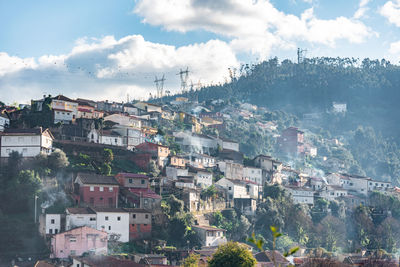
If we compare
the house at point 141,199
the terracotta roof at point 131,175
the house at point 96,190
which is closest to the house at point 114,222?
the house at point 96,190

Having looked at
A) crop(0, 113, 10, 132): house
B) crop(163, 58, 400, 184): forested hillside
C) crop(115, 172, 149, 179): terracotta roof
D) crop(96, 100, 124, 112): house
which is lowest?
crop(115, 172, 149, 179): terracotta roof

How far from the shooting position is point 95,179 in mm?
61969

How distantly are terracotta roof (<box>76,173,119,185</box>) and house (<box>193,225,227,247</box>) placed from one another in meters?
10.2

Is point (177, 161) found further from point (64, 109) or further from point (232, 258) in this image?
point (232, 258)

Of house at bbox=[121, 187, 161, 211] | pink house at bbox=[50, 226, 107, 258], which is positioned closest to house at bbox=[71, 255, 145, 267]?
pink house at bbox=[50, 226, 107, 258]

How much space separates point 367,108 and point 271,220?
11511cm

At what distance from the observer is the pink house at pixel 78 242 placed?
53688 mm

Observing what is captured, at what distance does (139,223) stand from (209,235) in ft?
28.6

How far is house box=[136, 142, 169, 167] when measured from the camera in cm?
7625

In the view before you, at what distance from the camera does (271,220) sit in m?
76.5

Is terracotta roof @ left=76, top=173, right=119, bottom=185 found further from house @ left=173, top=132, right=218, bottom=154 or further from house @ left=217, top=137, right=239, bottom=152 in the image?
house @ left=217, top=137, right=239, bottom=152

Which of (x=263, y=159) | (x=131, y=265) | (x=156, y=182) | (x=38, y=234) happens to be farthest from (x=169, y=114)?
(x=131, y=265)

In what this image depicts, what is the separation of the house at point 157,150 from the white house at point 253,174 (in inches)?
594

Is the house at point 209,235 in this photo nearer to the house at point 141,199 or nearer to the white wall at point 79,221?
the house at point 141,199
